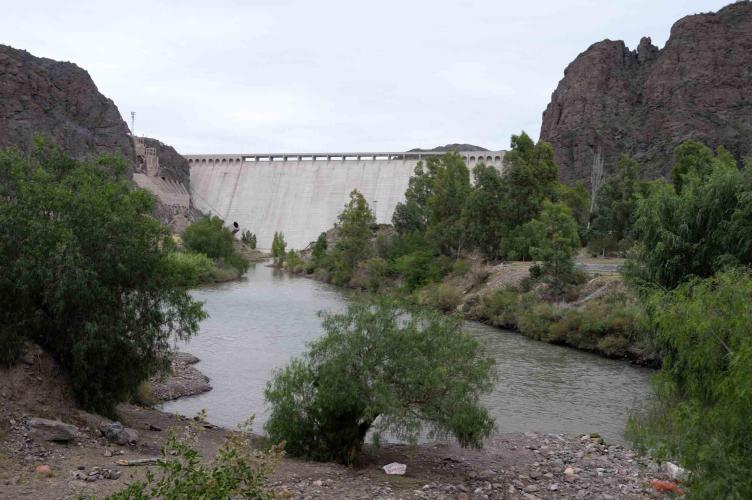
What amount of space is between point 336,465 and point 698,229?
1305 centimetres

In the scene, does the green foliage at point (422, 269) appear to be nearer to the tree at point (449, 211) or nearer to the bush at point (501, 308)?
the tree at point (449, 211)

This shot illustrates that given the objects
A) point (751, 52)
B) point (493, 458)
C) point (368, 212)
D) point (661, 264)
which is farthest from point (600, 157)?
point (493, 458)

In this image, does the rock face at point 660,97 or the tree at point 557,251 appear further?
the rock face at point 660,97

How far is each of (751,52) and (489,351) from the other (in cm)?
7257

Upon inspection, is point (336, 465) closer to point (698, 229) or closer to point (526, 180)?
point (698, 229)

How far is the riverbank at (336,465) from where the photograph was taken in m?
10.4

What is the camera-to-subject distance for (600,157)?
82188 mm

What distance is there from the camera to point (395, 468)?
1246 centimetres

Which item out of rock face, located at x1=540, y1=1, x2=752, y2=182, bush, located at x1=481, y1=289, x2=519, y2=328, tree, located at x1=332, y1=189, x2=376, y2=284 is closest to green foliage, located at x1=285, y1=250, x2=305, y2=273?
tree, located at x1=332, y1=189, x2=376, y2=284

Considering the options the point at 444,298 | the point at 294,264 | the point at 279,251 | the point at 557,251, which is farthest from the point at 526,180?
the point at 279,251

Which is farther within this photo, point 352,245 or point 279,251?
point 279,251

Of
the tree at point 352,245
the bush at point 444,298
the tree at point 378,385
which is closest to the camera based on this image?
the tree at point 378,385

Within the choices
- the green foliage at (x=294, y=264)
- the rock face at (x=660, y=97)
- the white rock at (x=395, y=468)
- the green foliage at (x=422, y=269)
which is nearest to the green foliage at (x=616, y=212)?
the green foliage at (x=422, y=269)

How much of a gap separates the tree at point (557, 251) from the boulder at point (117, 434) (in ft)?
76.2
